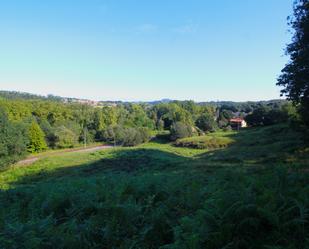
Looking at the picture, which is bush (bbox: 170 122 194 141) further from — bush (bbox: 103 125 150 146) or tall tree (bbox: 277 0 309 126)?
tall tree (bbox: 277 0 309 126)

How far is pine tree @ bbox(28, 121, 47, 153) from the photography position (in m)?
54.3

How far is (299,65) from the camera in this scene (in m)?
13.8

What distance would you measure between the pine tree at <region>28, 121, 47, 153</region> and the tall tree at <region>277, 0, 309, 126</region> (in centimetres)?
4917

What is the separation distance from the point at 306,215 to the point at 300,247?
660mm

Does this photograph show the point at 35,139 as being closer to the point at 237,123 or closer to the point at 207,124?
the point at 207,124

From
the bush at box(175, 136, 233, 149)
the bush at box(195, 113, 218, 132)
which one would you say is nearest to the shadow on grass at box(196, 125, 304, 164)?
the bush at box(175, 136, 233, 149)

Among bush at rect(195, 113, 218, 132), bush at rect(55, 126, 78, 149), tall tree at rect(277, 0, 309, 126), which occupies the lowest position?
bush at rect(55, 126, 78, 149)

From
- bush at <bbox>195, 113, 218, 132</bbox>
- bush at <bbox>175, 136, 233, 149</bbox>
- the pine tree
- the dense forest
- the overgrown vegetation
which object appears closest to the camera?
the overgrown vegetation

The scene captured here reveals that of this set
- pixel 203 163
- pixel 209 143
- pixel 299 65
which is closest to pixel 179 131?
pixel 209 143

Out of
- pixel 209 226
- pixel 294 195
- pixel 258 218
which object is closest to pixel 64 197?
pixel 209 226

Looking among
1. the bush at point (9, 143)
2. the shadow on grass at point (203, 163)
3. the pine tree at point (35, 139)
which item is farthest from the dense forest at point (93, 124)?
the shadow on grass at point (203, 163)

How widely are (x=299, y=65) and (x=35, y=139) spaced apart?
2022 inches

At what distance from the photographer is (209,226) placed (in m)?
4.17

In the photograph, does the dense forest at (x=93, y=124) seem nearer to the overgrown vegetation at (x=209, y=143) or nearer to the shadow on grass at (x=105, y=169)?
the overgrown vegetation at (x=209, y=143)
